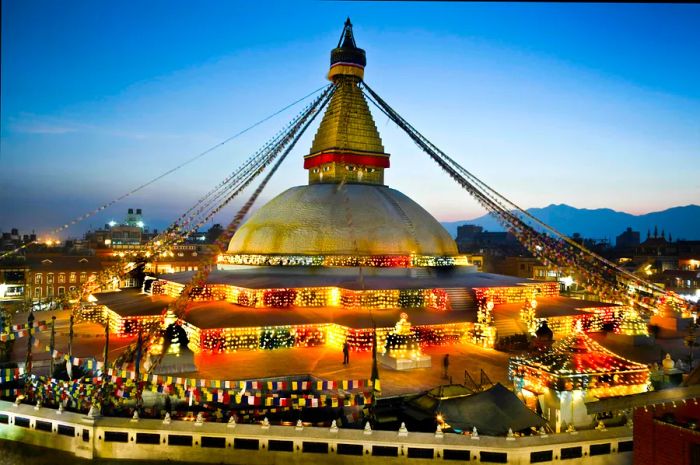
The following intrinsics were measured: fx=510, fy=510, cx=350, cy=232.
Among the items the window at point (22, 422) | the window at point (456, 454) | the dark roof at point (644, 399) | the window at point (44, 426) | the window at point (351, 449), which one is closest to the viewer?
the dark roof at point (644, 399)

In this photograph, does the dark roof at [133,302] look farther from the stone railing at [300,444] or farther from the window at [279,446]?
the window at [279,446]

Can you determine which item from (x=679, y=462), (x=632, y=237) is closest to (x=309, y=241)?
(x=679, y=462)

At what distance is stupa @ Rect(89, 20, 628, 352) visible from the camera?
731 inches

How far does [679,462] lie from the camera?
7648 mm

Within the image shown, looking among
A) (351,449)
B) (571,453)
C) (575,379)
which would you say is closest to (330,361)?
(351,449)

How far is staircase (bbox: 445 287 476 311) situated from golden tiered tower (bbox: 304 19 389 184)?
9.67 metres

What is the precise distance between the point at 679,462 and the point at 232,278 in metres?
18.3

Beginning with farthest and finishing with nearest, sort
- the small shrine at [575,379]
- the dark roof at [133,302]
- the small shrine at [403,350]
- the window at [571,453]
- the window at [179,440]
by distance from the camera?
the dark roof at [133,302] < the small shrine at [403,350] < the small shrine at [575,379] < the window at [179,440] < the window at [571,453]

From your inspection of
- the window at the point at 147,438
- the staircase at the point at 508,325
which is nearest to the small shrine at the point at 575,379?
the window at the point at 147,438

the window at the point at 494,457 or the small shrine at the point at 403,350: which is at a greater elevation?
the small shrine at the point at 403,350

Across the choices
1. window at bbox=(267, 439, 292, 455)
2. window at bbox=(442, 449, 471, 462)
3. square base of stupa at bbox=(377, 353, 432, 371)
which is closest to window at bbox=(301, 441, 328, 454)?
window at bbox=(267, 439, 292, 455)

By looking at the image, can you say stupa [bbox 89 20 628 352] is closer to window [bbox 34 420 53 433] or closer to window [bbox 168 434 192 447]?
window [bbox 34 420 53 433]

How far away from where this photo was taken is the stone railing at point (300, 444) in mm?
9289

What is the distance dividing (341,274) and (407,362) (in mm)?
7856
